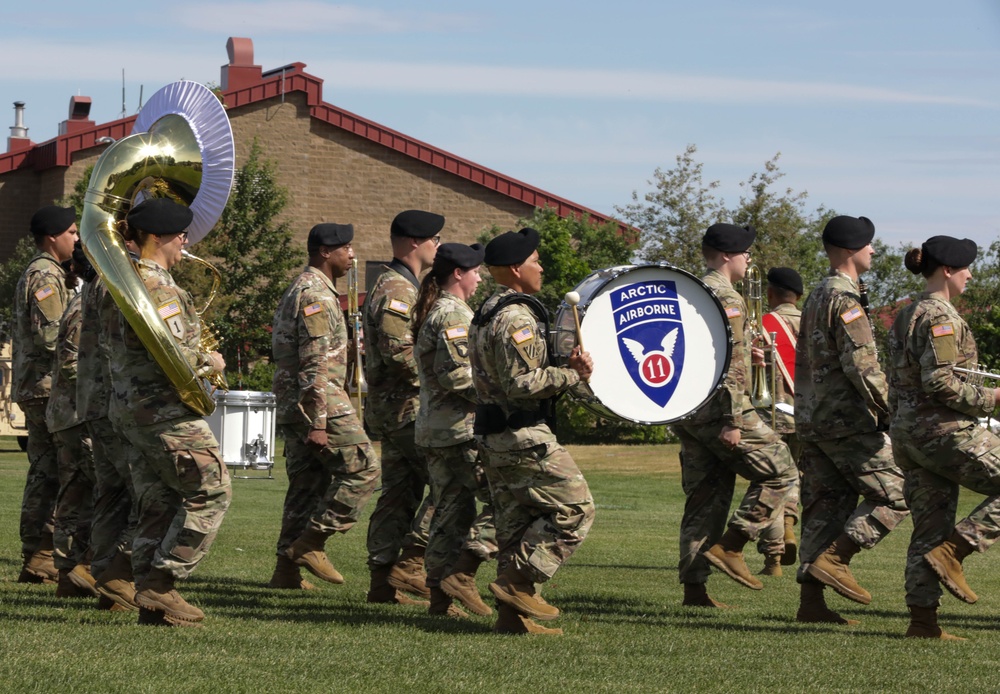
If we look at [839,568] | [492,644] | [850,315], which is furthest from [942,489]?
[492,644]

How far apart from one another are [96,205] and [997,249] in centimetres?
3343

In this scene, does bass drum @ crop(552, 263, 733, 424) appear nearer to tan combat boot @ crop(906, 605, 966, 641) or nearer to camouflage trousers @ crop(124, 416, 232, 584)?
tan combat boot @ crop(906, 605, 966, 641)

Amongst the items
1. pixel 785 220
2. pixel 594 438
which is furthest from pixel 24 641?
pixel 785 220

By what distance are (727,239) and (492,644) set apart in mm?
3310

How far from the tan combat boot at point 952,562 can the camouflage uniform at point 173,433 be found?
3732 millimetres

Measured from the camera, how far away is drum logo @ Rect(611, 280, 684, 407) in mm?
8312

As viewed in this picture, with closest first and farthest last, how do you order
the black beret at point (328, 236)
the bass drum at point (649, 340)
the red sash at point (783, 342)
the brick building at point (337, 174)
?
the bass drum at point (649, 340), the black beret at point (328, 236), the red sash at point (783, 342), the brick building at point (337, 174)

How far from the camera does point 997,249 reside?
126 feet

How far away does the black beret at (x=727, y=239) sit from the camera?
31.9 feet

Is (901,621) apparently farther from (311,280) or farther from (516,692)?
(311,280)

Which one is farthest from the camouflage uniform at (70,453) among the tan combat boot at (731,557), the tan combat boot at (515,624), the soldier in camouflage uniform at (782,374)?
the soldier in camouflage uniform at (782,374)

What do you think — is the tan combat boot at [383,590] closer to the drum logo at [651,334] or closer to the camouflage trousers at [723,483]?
the camouflage trousers at [723,483]

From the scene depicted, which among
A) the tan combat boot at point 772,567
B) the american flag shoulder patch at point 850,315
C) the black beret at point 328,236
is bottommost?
the tan combat boot at point 772,567

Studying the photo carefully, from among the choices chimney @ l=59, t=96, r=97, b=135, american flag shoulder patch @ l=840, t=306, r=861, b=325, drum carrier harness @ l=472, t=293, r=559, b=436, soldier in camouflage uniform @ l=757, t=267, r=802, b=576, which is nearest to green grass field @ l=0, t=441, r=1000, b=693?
soldier in camouflage uniform @ l=757, t=267, r=802, b=576
